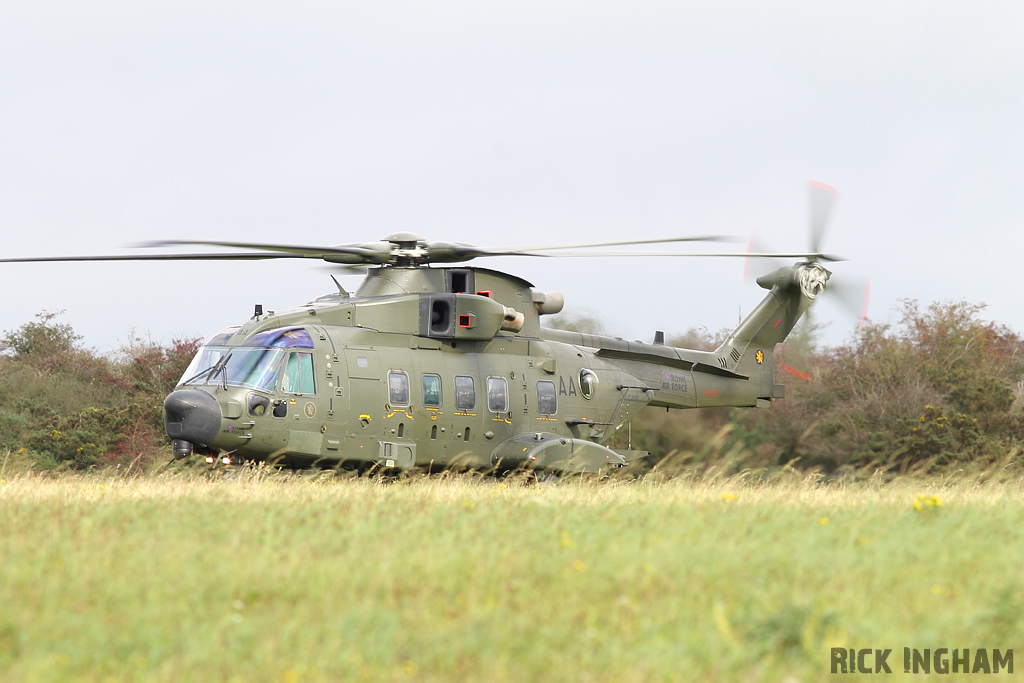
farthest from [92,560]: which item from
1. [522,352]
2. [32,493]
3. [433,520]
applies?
[522,352]

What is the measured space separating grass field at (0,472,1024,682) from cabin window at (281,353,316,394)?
5.17m

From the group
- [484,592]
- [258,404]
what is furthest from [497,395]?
[484,592]

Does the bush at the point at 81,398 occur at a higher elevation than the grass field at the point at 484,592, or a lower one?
lower

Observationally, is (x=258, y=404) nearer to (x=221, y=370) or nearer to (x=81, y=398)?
(x=221, y=370)

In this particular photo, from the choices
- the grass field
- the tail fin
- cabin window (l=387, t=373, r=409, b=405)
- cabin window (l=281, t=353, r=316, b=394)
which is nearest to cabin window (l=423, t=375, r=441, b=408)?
cabin window (l=387, t=373, r=409, b=405)

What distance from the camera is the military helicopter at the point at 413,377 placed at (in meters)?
14.3

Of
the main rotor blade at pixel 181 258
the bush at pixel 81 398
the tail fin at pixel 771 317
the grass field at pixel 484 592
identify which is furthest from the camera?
the bush at pixel 81 398

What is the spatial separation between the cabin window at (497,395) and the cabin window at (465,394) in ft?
1.10

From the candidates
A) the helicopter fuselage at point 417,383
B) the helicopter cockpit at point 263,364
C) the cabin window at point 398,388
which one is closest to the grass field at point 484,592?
the helicopter fuselage at point 417,383

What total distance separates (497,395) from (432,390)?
1.33 metres

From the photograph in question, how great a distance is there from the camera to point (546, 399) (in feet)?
57.3

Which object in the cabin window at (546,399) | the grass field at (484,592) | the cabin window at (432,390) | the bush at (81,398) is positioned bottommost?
the bush at (81,398)

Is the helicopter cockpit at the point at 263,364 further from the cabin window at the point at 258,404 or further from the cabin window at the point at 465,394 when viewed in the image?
the cabin window at the point at 465,394

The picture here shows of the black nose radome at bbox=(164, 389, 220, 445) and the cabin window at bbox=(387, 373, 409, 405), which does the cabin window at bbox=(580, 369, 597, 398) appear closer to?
the cabin window at bbox=(387, 373, 409, 405)
